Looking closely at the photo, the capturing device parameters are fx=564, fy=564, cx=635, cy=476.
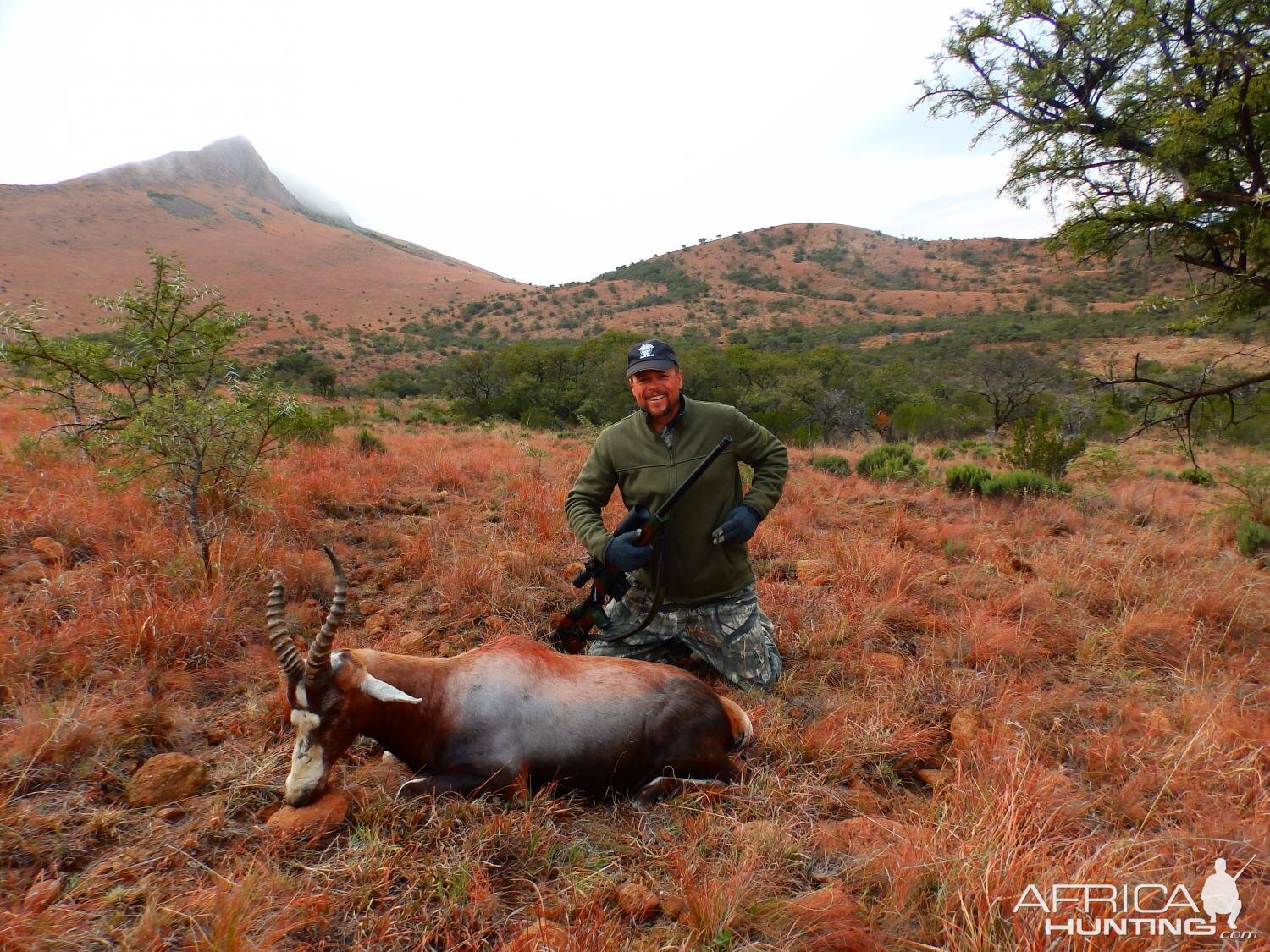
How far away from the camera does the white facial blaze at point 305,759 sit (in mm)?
2201

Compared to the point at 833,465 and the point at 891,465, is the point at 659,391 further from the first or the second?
the point at 833,465

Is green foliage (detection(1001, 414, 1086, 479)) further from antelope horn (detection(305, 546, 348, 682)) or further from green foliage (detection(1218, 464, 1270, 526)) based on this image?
antelope horn (detection(305, 546, 348, 682))

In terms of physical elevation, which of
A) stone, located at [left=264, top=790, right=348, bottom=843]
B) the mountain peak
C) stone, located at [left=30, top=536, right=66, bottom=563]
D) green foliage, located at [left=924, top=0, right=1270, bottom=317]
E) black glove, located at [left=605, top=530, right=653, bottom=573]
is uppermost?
the mountain peak

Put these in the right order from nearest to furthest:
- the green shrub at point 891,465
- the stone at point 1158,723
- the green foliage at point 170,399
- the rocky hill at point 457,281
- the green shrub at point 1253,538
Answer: the stone at point 1158,723
the green foliage at point 170,399
the green shrub at point 1253,538
the green shrub at point 891,465
the rocky hill at point 457,281

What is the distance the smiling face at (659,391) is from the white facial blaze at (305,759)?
222 centimetres

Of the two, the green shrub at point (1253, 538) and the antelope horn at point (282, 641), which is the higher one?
the green shrub at point (1253, 538)

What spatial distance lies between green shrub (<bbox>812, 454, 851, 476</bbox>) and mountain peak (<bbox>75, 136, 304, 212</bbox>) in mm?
132487

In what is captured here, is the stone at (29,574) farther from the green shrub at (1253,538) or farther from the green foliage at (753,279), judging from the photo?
the green foliage at (753,279)

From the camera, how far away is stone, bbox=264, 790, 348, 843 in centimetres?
211

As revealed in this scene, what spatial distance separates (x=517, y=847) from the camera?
214cm

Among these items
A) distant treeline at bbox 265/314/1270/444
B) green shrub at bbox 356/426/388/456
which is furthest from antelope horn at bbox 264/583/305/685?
distant treeline at bbox 265/314/1270/444

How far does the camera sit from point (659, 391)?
3.40m

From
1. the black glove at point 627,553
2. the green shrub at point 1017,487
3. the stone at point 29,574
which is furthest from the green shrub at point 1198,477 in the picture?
the stone at point 29,574

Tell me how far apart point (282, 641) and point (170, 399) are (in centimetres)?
302
